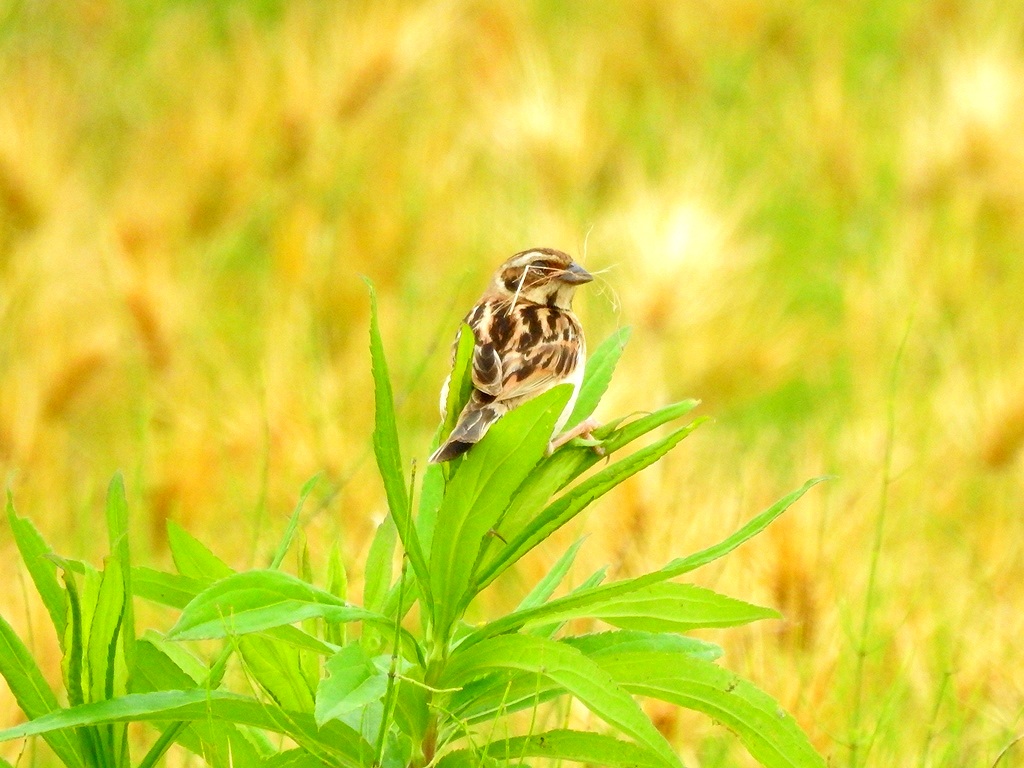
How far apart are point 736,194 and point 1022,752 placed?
3741 millimetres

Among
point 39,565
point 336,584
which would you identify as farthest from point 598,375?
point 39,565

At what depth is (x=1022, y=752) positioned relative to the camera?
10.3ft

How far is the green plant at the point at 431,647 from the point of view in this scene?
184cm

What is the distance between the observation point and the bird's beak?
2.65m

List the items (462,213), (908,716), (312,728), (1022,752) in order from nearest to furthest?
(312,728) → (1022,752) → (908,716) → (462,213)

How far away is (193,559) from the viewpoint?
2082mm

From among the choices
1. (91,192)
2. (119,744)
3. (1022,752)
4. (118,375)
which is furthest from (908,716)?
(91,192)

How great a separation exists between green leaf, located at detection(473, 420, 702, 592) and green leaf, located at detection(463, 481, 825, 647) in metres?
0.01

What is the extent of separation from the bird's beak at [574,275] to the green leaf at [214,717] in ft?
3.11

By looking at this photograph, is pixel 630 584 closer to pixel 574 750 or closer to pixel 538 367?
pixel 574 750

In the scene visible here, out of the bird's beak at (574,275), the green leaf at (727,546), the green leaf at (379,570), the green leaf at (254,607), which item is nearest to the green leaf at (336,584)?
the green leaf at (379,570)

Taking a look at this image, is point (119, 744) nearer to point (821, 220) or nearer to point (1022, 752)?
point (1022, 752)

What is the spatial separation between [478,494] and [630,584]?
223 mm

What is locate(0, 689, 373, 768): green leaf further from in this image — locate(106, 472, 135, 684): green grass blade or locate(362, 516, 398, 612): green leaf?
locate(362, 516, 398, 612): green leaf
